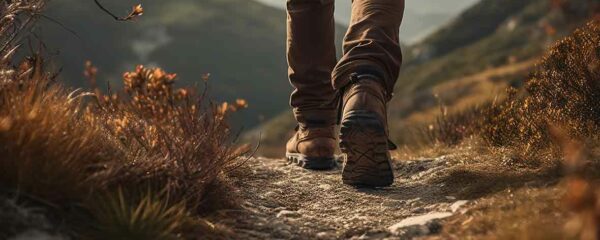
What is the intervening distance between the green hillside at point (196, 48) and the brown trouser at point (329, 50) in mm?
112376

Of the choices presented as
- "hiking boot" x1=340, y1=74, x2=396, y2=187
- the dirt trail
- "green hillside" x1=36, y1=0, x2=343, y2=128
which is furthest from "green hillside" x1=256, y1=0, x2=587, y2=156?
"hiking boot" x1=340, y1=74, x2=396, y2=187

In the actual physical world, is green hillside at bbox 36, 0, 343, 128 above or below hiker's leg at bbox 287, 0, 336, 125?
above

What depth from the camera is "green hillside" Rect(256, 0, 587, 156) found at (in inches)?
2397

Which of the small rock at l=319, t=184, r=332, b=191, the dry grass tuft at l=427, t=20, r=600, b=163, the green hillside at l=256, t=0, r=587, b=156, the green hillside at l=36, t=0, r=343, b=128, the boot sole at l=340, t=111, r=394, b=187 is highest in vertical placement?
the green hillside at l=36, t=0, r=343, b=128

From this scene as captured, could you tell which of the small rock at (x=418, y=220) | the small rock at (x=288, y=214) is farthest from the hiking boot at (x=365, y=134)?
the small rock at (x=418, y=220)

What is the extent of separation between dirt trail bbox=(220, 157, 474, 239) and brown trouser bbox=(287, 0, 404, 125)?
0.50 m

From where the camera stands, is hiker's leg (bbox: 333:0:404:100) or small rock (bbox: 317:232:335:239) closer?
small rock (bbox: 317:232:335:239)

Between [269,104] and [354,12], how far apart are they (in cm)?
13006

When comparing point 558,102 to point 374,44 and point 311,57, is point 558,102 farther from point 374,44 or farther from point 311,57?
point 311,57

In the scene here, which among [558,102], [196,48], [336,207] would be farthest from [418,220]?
[196,48]

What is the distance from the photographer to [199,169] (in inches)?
97.8

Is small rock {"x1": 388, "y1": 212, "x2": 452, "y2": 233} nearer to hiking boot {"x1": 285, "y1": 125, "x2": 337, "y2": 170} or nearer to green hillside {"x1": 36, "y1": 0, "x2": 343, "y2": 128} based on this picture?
hiking boot {"x1": 285, "y1": 125, "x2": 337, "y2": 170}

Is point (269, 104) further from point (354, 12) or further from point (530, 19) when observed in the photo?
point (354, 12)

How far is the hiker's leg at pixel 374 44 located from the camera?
309 cm
